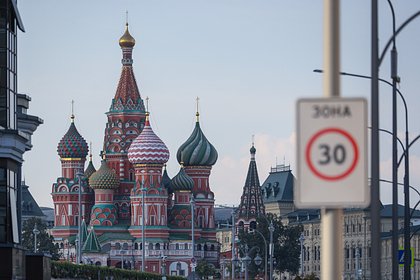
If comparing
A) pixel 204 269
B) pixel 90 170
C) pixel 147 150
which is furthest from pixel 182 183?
pixel 90 170

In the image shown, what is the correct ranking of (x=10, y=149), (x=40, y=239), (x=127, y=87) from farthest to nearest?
(x=40, y=239) → (x=127, y=87) → (x=10, y=149)

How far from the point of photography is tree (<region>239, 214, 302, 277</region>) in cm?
17850

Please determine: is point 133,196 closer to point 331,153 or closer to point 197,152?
point 197,152

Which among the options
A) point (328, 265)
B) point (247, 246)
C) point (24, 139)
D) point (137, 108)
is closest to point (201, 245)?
point (247, 246)

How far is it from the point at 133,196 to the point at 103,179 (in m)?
4.44

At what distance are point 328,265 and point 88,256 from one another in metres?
151

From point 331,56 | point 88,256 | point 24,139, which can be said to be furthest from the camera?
point 88,256

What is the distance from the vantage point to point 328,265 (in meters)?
13.3

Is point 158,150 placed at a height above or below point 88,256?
above

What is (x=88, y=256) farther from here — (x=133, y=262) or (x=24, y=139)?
Answer: (x=24, y=139)

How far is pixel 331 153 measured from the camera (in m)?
12.9

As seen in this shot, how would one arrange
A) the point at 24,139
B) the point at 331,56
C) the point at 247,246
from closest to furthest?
1. the point at 331,56
2. the point at 24,139
3. the point at 247,246

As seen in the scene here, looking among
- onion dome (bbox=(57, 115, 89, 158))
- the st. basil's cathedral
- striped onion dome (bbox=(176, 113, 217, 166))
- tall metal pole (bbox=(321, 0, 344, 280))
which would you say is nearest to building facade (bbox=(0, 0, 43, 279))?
tall metal pole (bbox=(321, 0, 344, 280))

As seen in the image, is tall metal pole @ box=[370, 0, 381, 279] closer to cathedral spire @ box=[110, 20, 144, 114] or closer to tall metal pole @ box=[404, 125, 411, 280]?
tall metal pole @ box=[404, 125, 411, 280]
